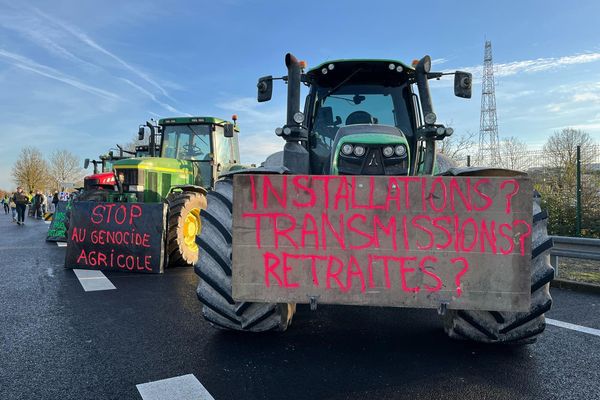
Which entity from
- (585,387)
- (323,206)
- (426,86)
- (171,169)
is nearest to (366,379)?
(323,206)

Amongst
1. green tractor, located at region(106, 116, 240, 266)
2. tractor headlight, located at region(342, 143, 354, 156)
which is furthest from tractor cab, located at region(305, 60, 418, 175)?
green tractor, located at region(106, 116, 240, 266)

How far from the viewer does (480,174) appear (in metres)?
2.81

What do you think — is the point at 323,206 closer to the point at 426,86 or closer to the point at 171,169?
the point at 426,86

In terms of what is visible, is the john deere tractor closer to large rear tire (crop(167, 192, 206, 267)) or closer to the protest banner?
large rear tire (crop(167, 192, 206, 267))

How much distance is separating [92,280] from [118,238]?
2.69ft

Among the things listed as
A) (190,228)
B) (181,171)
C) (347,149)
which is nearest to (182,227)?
(190,228)

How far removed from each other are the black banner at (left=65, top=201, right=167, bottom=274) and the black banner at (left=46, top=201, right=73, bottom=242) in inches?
191

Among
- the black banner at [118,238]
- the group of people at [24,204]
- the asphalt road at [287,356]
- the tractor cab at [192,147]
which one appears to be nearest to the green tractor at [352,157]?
the asphalt road at [287,356]

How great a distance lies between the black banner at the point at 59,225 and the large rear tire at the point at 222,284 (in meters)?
9.41

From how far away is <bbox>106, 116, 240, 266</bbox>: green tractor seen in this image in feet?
23.8

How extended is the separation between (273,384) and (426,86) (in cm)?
318

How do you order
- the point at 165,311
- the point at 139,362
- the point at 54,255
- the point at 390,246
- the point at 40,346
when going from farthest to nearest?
the point at 54,255
the point at 165,311
the point at 40,346
the point at 139,362
the point at 390,246

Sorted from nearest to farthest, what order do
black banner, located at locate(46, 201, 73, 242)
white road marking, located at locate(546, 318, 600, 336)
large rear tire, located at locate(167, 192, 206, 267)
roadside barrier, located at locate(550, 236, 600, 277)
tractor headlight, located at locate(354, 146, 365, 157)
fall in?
1. tractor headlight, located at locate(354, 146, 365, 157)
2. white road marking, located at locate(546, 318, 600, 336)
3. roadside barrier, located at locate(550, 236, 600, 277)
4. large rear tire, located at locate(167, 192, 206, 267)
5. black banner, located at locate(46, 201, 73, 242)

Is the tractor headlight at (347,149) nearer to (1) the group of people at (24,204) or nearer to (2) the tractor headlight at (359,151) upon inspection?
(2) the tractor headlight at (359,151)
